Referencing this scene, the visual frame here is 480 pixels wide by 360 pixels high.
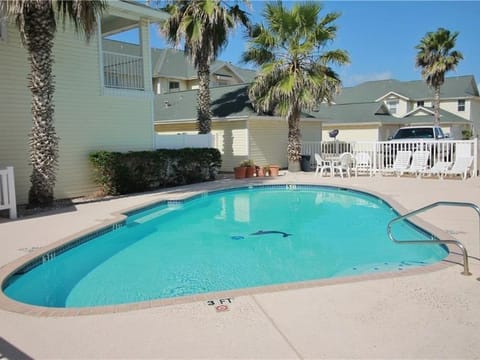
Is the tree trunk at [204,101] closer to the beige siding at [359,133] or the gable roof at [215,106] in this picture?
the gable roof at [215,106]

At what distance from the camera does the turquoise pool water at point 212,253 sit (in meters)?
6.20

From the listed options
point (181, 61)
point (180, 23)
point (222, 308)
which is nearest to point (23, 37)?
point (180, 23)

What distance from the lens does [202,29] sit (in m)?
16.8

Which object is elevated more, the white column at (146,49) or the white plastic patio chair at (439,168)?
the white column at (146,49)

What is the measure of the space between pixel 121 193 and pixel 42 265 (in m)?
6.96

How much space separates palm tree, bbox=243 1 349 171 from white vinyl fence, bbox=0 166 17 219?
11544 millimetres

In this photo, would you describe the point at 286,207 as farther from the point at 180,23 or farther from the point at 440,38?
the point at 440,38

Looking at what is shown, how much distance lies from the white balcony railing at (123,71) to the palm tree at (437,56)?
79.7ft

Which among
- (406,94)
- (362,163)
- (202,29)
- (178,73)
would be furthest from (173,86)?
(406,94)

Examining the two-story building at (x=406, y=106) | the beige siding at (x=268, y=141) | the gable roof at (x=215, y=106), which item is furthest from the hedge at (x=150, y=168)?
the two-story building at (x=406, y=106)

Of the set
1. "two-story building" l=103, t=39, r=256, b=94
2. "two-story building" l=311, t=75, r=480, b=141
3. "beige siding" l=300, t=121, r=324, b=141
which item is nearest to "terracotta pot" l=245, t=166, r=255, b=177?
"beige siding" l=300, t=121, r=324, b=141

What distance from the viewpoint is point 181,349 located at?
3539mm

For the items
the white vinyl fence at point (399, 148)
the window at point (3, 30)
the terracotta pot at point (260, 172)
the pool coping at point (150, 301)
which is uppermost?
the window at point (3, 30)

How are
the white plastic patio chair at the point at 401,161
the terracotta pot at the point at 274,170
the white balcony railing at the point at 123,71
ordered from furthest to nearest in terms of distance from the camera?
the terracotta pot at the point at 274,170 → the white plastic patio chair at the point at 401,161 → the white balcony railing at the point at 123,71
